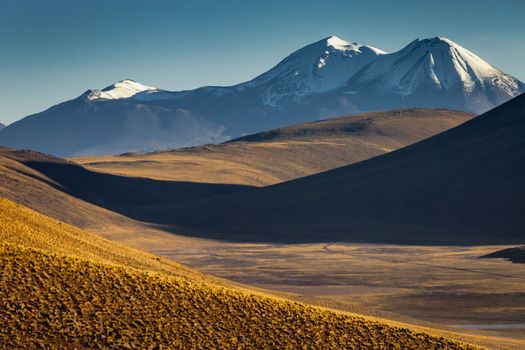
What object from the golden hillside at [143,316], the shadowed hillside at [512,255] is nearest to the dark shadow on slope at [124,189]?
the shadowed hillside at [512,255]

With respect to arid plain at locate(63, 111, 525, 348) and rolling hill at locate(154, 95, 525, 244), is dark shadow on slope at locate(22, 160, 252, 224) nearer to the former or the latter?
rolling hill at locate(154, 95, 525, 244)

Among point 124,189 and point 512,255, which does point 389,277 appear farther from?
point 124,189

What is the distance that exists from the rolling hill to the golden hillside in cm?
7948

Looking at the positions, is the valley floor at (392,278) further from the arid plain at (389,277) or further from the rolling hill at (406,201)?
the rolling hill at (406,201)

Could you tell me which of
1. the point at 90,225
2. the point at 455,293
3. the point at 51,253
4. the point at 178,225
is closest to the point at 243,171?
the point at 178,225

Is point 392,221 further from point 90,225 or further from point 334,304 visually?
point 334,304

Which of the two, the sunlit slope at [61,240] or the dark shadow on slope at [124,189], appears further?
the dark shadow on slope at [124,189]

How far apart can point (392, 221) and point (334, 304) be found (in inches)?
3008

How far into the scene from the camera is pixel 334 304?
55.1 metres

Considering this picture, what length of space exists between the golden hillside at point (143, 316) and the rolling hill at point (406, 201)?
7948cm

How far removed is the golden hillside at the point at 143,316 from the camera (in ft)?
102

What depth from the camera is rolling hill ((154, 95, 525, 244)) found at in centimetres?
12319

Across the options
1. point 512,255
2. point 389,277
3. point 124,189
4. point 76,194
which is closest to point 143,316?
point 389,277

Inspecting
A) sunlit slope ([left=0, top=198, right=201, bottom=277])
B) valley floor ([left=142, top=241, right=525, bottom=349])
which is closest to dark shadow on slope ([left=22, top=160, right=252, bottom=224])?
valley floor ([left=142, top=241, right=525, bottom=349])
